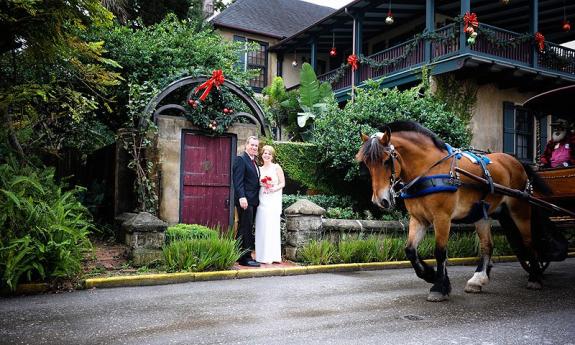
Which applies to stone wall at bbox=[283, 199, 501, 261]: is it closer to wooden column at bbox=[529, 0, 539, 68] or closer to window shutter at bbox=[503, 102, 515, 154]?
window shutter at bbox=[503, 102, 515, 154]

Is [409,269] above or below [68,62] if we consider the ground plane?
below

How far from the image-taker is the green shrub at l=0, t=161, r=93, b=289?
554 cm

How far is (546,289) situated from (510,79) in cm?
Result: 1164

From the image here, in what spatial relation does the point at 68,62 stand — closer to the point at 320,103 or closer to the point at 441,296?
the point at 441,296

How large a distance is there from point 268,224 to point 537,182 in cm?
434

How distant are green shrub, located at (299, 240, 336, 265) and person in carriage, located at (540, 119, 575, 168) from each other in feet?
12.6

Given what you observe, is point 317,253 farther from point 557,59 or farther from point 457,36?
point 557,59

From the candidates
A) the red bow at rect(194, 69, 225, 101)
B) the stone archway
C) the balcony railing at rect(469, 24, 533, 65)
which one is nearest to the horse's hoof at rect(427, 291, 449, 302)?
the stone archway

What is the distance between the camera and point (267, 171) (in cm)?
810

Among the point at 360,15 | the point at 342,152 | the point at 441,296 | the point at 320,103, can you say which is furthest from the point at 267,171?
the point at 360,15

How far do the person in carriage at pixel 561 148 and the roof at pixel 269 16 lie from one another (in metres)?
19.5

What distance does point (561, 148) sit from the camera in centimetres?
720

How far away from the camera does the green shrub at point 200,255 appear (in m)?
7.02

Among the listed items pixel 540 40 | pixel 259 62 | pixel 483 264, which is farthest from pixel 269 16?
pixel 483 264
